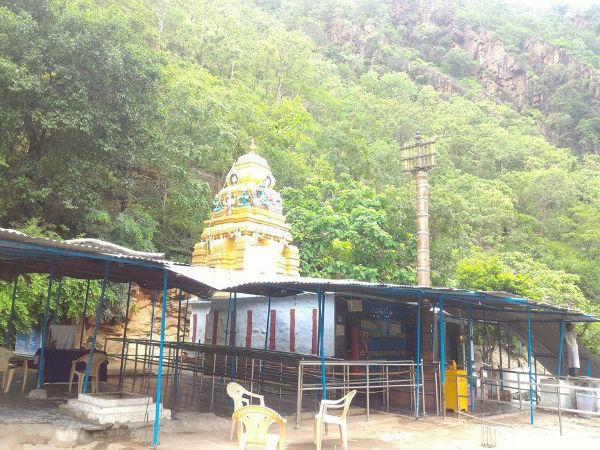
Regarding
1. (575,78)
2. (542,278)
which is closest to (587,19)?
(575,78)

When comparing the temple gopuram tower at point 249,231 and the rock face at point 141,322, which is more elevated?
the temple gopuram tower at point 249,231

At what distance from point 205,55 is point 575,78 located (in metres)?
55.9

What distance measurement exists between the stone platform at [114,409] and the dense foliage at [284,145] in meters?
7.69

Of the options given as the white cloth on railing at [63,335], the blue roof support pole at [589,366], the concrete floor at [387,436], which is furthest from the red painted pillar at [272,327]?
the blue roof support pole at [589,366]

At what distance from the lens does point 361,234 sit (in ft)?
71.2

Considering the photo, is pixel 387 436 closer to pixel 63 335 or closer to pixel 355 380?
pixel 355 380

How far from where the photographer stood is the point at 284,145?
31.4 meters

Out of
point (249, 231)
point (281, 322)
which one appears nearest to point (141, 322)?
point (249, 231)

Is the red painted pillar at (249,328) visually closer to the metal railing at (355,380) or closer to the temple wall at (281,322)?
the temple wall at (281,322)

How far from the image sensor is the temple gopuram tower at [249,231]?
1766 cm

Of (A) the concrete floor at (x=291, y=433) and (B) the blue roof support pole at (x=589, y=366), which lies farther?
(B) the blue roof support pole at (x=589, y=366)

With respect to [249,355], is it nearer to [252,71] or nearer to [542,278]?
[542,278]

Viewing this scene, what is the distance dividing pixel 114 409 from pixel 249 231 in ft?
36.4

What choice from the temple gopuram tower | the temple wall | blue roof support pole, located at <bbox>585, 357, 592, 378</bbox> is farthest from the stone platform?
blue roof support pole, located at <bbox>585, 357, 592, 378</bbox>
